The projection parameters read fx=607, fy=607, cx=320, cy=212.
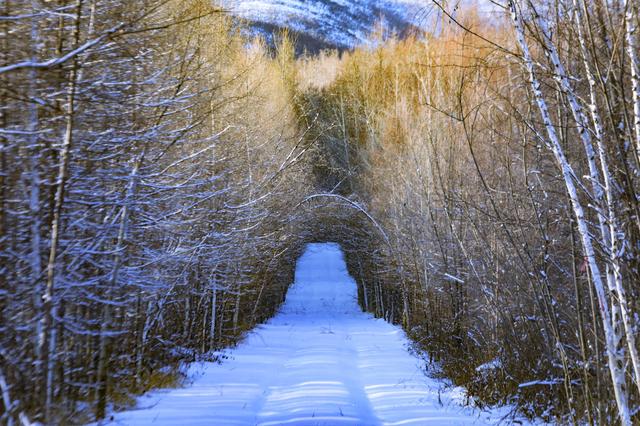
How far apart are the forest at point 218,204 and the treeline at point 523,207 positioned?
0.04 meters

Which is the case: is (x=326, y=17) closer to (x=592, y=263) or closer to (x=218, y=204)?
(x=218, y=204)

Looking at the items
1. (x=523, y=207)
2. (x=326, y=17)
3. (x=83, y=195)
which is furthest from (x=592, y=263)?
(x=326, y=17)

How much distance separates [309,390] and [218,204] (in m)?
4.32

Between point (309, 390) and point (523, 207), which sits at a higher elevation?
point (523, 207)

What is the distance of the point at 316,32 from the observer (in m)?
80.0

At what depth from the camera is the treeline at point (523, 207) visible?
12.4ft

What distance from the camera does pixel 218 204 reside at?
38.0 ft

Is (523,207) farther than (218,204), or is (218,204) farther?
(218,204)

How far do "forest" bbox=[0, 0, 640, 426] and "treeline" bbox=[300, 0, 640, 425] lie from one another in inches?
1.5

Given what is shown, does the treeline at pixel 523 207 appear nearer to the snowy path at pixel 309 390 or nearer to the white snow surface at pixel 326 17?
the snowy path at pixel 309 390

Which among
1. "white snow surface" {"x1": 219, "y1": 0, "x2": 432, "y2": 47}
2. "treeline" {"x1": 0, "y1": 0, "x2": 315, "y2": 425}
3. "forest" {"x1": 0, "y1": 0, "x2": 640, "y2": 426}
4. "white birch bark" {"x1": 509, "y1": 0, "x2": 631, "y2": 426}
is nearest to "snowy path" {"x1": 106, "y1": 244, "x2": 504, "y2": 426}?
"forest" {"x1": 0, "y1": 0, "x2": 640, "y2": 426}

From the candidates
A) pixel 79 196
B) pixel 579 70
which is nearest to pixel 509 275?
pixel 579 70

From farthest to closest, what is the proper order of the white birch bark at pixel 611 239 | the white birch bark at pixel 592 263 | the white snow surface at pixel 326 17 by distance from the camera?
1. the white snow surface at pixel 326 17
2. the white birch bark at pixel 592 263
3. the white birch bark at pixel 611 239

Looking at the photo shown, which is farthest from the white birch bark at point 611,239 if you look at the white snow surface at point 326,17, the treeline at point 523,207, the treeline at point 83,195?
the white snow surface at point 326,17
